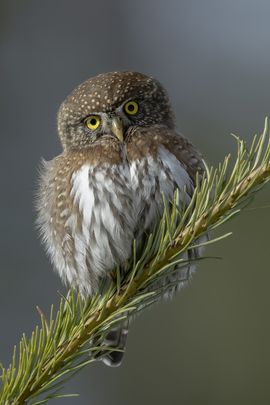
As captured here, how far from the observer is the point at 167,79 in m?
9.75

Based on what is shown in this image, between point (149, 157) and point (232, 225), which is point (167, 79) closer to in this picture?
point (232, 225)

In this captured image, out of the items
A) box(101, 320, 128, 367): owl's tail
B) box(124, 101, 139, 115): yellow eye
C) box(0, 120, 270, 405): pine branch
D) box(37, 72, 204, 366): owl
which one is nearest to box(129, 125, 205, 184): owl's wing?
box(37, 72, 204, 366): owl

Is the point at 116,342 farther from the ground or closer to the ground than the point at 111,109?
closer to the ground

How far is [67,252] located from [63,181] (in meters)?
0.32

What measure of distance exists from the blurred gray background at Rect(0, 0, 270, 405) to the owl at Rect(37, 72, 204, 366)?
2.50 m

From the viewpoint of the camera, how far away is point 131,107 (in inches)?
153

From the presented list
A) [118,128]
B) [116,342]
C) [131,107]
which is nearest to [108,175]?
[118,128]

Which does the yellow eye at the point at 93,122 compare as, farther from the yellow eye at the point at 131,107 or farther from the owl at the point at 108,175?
the yellow eye at the point at 131,107

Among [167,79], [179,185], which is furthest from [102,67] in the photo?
[179,185]

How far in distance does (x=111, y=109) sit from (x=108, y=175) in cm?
41

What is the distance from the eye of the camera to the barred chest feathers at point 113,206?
3.42 meters

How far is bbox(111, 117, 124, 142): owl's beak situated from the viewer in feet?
12.0

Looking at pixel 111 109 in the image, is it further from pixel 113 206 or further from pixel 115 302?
pixel 115 302

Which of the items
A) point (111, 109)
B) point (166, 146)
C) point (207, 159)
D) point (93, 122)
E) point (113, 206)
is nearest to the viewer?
point (113, 206)
